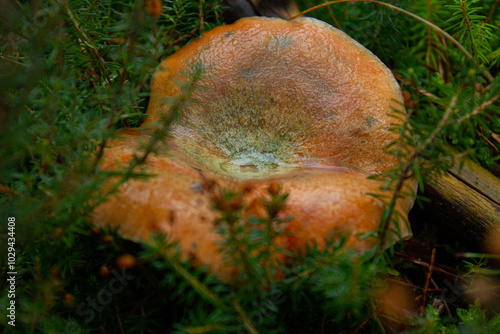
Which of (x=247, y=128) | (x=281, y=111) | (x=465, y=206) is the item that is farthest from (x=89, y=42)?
(x=465, y=206)

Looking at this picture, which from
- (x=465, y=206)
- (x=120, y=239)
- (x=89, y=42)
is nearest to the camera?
(x=120, y=239)

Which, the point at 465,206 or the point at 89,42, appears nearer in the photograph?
the point at 89,42

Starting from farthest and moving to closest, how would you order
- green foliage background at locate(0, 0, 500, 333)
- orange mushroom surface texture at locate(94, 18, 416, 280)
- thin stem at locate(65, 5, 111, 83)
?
orange mushroom surface texture at locate(94, 18, 416, 280) < thin stem at locate(65, 5, 111, 83) < green foliage background at locate(0, 0, 500, 333)

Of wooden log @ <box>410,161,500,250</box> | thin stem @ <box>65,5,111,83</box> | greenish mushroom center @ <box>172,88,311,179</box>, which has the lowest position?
wooden log @ <box>410,161,500,250</box>

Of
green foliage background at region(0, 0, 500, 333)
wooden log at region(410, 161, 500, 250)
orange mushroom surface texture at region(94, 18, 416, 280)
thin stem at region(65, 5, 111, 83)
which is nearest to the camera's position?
green foliage background at region(0, 0, 500, 333)

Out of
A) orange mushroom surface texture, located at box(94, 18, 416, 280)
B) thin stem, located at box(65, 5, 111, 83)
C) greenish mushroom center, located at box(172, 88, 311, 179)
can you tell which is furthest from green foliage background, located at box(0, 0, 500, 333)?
greenish mushroom center, located at box(172, 88, 311, 179)

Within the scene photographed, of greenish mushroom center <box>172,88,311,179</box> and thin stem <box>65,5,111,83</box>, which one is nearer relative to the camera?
thin stem <box>65,5,111,83</box>

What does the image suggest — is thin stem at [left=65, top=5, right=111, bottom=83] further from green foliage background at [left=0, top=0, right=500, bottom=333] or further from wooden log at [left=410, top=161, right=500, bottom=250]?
wooden log at [left=410, top=161, right=500, bottom=250]

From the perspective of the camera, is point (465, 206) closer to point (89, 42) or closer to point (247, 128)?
A: point (247, 128)

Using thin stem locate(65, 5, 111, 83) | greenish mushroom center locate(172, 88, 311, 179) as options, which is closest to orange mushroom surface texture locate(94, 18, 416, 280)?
greenish mushroom center locate(172, 88, 311, 179)

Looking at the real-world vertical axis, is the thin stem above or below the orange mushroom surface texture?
above

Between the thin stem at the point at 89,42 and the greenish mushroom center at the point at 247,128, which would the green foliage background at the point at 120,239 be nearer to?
the thin stem at the point at 89,42

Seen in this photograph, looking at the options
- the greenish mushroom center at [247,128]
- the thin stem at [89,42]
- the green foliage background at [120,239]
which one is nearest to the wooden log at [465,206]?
the green foliage background at [120,239]
